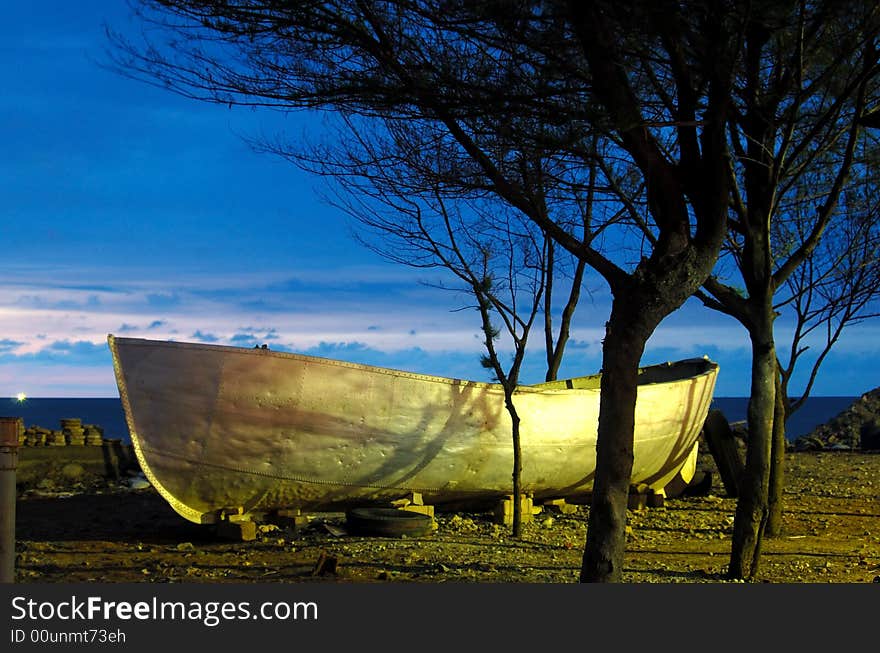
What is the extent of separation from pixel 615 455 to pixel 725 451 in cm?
714

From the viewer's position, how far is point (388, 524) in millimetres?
8234

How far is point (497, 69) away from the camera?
245 inches

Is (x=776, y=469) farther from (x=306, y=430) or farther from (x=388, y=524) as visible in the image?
(x=306, y=430)

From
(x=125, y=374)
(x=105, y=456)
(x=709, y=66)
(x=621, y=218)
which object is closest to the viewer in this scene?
(x=709, y=66)

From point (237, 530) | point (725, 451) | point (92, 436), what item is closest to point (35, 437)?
point (92, 436)

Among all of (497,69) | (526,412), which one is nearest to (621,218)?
(526,412)

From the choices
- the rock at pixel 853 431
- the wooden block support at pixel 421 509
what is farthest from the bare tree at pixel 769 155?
the rock at pixel 853 431

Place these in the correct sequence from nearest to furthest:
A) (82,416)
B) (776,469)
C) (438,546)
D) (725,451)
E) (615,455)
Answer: (615,455), (438,546), (776,469), (725,451), (82,416)

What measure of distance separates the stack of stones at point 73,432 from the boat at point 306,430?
6.89 metres

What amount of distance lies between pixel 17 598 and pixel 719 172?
5.17m

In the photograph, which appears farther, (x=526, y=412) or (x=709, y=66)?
(x=526, y=412)

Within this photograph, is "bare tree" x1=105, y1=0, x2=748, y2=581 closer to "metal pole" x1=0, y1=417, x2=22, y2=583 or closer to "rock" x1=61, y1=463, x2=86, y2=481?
"metal pole" x1=0, y1=417, x2=22, y2=583

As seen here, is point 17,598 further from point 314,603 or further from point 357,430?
point 357,430

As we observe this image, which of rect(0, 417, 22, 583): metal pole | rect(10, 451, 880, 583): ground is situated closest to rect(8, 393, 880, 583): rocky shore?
rect(10, 451, 880, 583): ground
